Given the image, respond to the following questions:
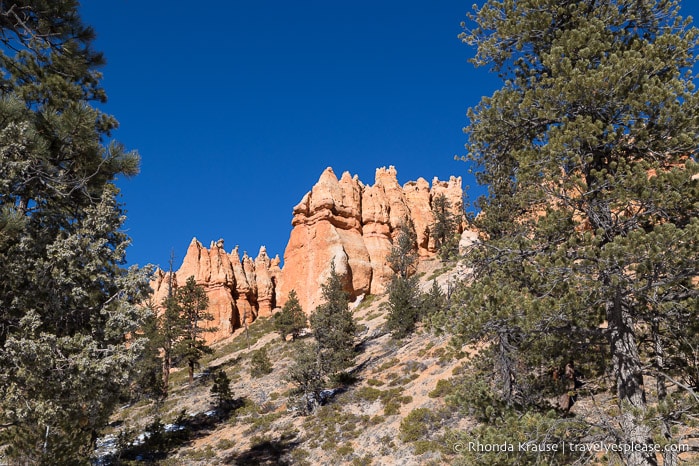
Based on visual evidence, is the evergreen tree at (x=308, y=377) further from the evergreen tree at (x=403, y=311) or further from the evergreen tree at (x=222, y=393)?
the evergreen tree at (x=403, y=311)

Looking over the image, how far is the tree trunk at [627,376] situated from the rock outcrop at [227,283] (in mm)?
58931

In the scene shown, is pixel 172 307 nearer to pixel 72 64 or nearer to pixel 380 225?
pixel 72 64

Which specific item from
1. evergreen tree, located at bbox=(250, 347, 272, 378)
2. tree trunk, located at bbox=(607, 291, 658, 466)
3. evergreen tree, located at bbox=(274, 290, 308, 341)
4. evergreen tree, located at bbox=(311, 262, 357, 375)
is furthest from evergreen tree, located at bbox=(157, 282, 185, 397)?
tree trunk, located at bbox=(607, 291, 658, 466)

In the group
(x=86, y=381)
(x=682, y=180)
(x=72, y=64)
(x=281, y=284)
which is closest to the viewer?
(x=682, y=180)

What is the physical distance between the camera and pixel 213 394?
3278 cm

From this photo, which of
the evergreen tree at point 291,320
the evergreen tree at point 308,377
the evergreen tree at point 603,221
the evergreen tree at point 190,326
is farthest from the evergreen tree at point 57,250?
the evergreen tree at point 291,320

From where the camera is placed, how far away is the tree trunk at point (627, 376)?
21.2ft

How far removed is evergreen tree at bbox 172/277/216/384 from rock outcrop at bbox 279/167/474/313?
18454 millimetres

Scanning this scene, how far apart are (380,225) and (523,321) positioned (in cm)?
5611

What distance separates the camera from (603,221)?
7.43 meters

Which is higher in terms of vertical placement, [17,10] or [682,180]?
[17,10]

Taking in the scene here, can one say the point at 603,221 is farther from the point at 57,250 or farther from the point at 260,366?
the point at 260,366

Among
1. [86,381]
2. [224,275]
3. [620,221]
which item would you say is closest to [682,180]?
[620,221]

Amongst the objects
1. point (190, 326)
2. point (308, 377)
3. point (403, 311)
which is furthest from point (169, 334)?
point (403, 311)
